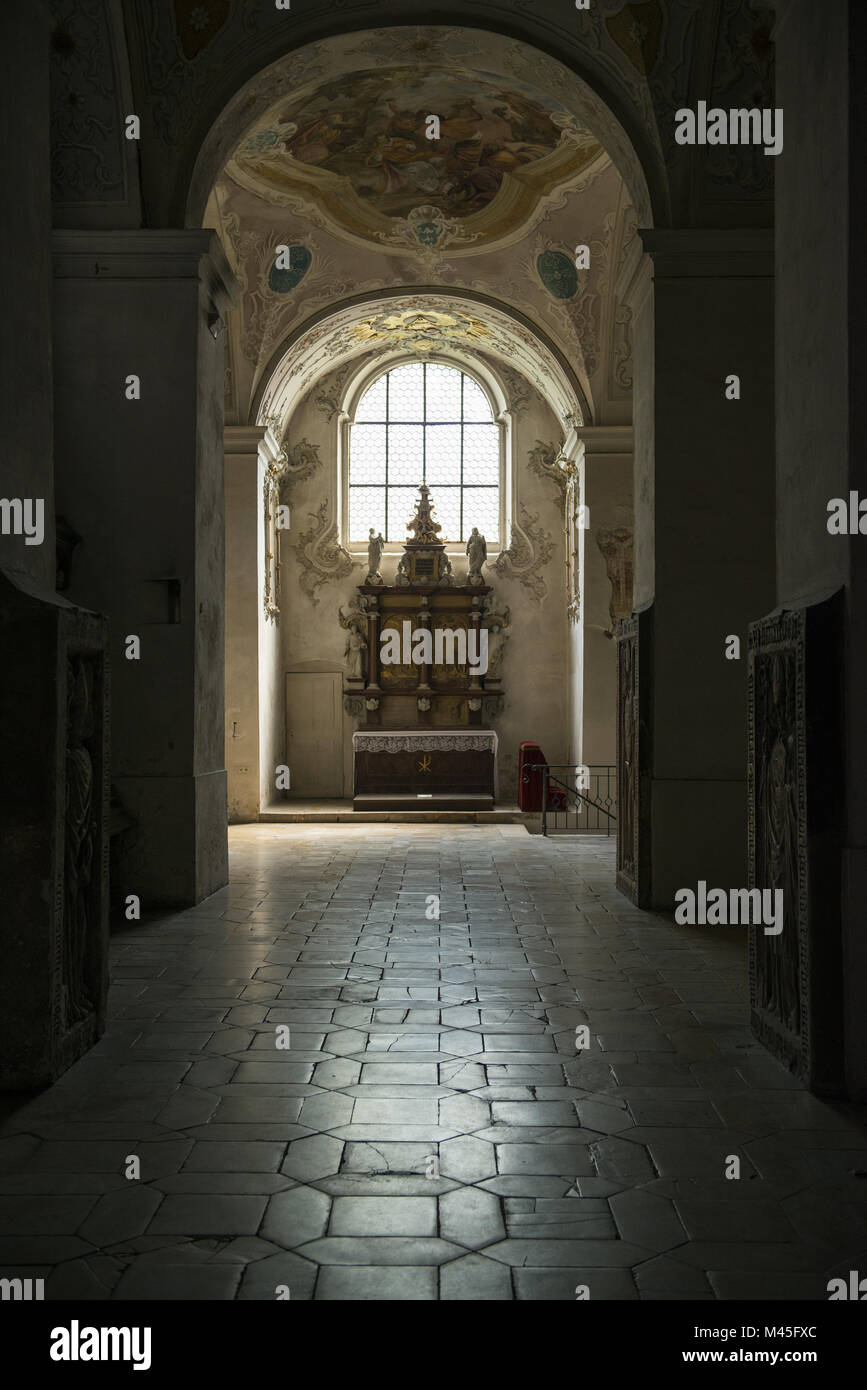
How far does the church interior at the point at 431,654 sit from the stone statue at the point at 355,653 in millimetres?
60

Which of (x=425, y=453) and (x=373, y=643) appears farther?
(x=425, y=453)

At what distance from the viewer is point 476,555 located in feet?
62.2

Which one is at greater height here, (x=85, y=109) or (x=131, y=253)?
(x=85, y=109)

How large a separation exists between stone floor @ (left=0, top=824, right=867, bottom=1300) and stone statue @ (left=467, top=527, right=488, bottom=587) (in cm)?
1247

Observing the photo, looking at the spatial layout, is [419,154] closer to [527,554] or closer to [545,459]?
[545,459]

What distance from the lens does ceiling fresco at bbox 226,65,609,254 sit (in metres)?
11.7

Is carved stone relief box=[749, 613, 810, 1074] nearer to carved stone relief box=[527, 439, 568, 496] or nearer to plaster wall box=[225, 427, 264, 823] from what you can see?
plaster wall box=[225, 427, 264, 823]

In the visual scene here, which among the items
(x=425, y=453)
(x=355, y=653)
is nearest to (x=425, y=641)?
(x=355, y=653)

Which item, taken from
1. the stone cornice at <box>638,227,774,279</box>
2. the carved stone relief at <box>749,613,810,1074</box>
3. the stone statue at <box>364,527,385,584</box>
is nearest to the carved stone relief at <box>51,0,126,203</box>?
the stone cornice at <box>638,227,774,279</box>

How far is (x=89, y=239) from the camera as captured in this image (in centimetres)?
866

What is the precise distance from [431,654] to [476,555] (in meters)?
1.79

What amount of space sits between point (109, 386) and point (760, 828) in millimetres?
6081

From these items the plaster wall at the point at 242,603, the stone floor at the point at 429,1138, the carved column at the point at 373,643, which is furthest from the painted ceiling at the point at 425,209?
the stone floor at the point at 429,1138

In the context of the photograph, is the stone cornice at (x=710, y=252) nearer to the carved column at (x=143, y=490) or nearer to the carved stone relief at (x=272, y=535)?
the carved column at (x=143, y=490)
